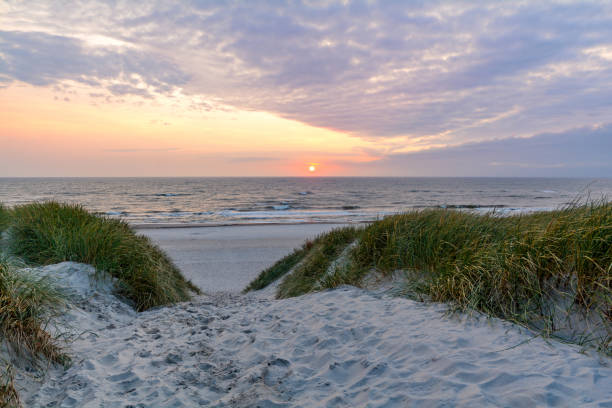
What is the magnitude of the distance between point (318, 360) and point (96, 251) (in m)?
5.34

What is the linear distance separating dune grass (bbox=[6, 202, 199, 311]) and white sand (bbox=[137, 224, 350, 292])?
4.70 meters

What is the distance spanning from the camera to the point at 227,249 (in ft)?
56.6

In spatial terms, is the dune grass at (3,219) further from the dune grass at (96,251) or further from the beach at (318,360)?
the beach at (318,360)

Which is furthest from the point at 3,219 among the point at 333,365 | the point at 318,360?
the point at 333,365

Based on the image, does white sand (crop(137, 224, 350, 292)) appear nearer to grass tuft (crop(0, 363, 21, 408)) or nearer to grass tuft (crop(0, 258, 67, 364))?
grass tuft (crop(0, 258, 67, 364))

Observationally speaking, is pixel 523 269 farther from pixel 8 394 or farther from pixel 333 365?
pixel 8 394

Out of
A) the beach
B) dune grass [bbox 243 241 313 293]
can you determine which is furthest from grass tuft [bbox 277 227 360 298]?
the beach

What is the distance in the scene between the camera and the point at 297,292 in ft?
24.7

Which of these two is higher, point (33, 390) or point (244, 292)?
point (33, 390)

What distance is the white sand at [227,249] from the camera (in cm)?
1293

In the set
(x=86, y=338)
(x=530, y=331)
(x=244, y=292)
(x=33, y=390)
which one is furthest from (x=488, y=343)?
(x=244, y=292)

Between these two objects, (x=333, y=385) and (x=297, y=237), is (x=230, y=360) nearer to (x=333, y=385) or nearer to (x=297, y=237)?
(x=333, y=385)

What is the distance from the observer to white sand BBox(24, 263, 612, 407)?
2.65 meters

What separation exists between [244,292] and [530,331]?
8.89 m
